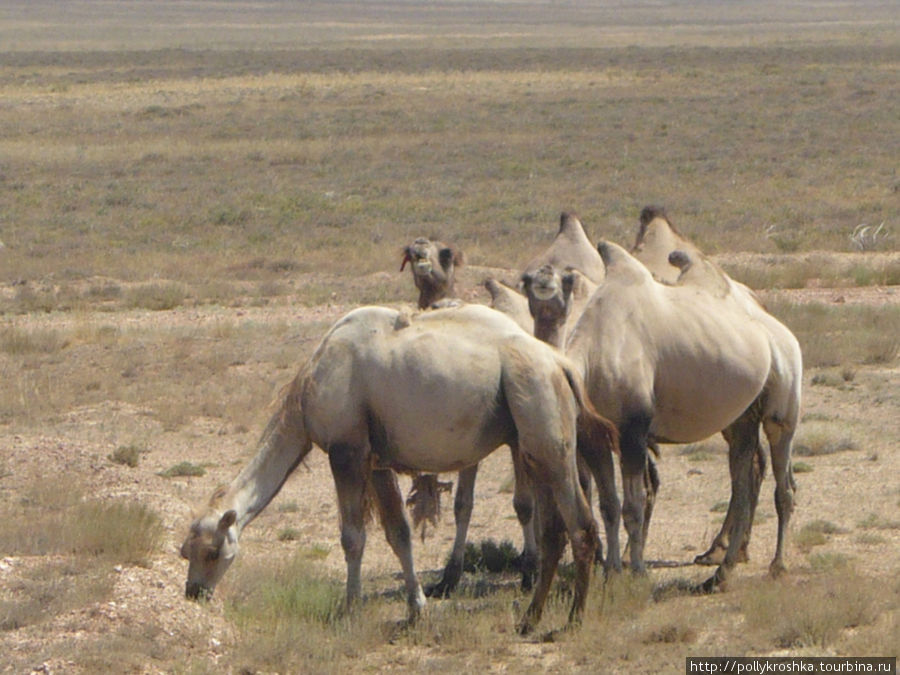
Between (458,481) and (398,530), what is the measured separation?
52.4 inches

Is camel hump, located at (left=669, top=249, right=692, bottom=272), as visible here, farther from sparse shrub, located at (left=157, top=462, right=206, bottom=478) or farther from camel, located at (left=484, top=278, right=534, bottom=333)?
sparse shrub, located at (left=157, top=462, right=206, bottom=478)

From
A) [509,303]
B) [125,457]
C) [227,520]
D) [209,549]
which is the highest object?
[509,303]

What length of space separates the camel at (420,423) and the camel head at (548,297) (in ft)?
2.27

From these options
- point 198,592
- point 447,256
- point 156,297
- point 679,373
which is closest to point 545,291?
point 679,373

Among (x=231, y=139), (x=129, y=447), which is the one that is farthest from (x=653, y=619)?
(x=231, y=139)

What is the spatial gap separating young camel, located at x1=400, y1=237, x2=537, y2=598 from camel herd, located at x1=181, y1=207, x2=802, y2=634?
0.7 inches

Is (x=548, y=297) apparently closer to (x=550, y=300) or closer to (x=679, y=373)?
(x=550, y=300)

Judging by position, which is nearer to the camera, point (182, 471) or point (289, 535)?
point (289, 535)

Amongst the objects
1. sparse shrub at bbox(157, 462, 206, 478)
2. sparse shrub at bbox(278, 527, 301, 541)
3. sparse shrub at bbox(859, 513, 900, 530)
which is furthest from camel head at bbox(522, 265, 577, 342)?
sparse shrub at bbox(157, 462, 206, 478)

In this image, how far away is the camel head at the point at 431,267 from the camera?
886 cm

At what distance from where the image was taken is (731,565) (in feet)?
24.8

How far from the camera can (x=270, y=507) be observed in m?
10.0

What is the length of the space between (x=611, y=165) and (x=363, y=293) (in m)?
15.8

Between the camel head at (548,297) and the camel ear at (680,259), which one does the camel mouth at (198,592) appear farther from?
the camel ear at (680,259)
